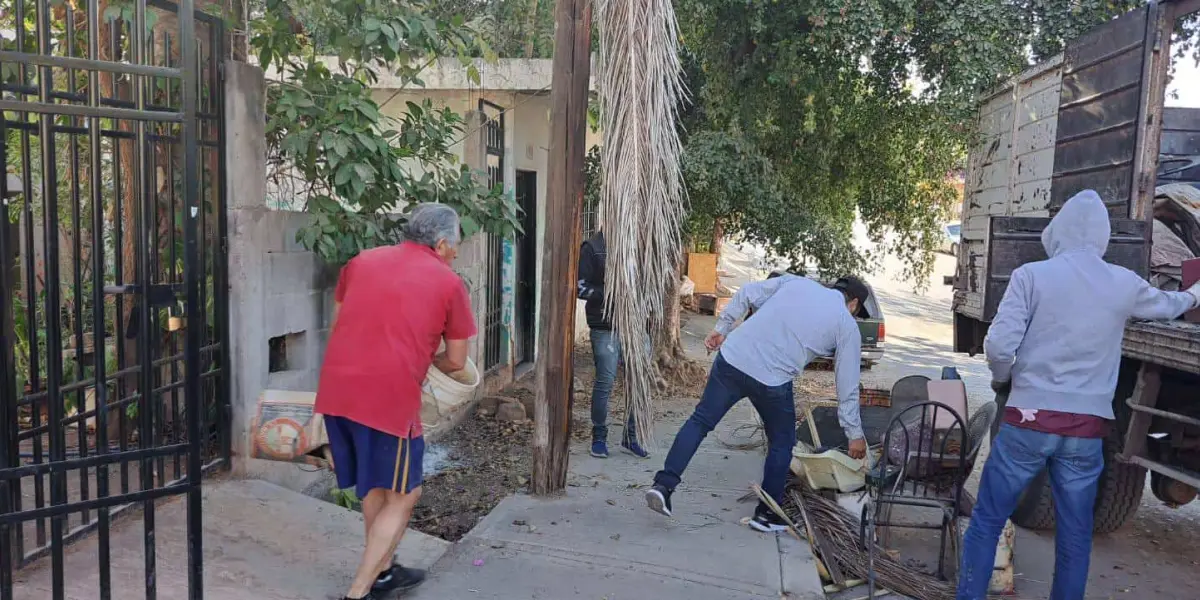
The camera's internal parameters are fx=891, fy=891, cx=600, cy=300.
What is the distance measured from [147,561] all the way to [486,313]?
5106mm

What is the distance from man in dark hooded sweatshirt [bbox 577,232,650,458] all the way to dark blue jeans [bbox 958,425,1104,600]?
278 centimetres

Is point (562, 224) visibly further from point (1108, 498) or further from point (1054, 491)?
point (1108, 498)

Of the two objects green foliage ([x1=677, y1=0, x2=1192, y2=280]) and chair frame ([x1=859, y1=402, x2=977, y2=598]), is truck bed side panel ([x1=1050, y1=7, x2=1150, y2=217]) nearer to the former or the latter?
green foliage ([x1=677, y1=0, x2=1192, y2=280])

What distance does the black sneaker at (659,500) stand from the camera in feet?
15.3

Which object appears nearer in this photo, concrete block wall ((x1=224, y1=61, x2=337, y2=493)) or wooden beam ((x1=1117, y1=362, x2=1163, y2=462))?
wooden beam ((x1=1117, y1=362, x2=1163, y2=462))

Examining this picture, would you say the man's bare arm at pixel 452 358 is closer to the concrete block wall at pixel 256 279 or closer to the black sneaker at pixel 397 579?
the black sneaker at pixel 397 579

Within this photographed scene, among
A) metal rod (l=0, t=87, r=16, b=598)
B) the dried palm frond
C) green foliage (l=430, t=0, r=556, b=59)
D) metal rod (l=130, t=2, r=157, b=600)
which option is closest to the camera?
metal rod (l=0, t=87, r=16, b=598)

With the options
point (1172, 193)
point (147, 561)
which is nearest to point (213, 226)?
point (147, 561)

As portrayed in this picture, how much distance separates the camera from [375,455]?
11.1ft

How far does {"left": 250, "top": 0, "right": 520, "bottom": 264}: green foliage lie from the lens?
4.64 metres

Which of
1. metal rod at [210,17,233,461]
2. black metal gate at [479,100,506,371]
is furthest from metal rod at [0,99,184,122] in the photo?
black metal gate at [479,100,506,371]

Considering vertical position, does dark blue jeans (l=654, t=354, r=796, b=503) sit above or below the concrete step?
above

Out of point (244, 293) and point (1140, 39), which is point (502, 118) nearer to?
point (244, 293)

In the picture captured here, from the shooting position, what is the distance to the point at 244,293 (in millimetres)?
4570
